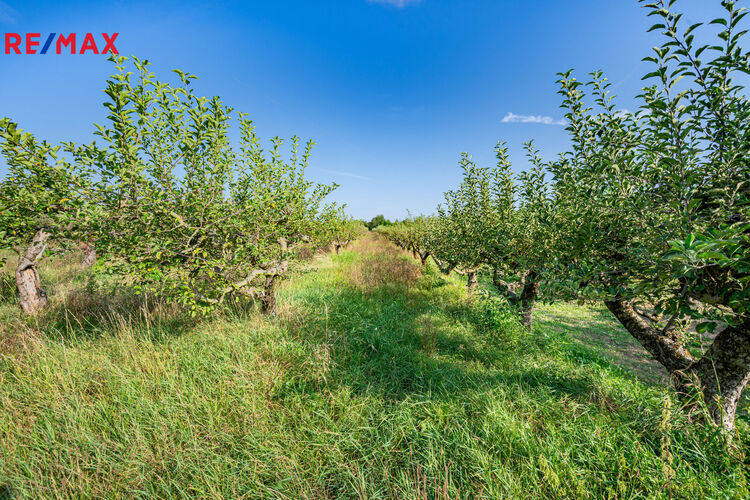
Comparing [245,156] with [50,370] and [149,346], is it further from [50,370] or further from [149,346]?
[50,370]

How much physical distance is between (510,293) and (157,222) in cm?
848

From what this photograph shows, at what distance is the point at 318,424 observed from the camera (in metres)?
2.90

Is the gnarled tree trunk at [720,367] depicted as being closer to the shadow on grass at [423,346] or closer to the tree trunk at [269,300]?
the shadow on grass at [423,346]

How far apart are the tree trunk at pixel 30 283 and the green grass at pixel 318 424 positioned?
2.83m

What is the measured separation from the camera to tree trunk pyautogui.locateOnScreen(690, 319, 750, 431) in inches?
103

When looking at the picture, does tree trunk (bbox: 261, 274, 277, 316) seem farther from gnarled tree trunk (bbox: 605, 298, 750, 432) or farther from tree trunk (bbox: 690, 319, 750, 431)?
tree trunk (bbox: 690, 319, 750, 431)

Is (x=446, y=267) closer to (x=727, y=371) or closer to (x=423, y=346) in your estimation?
(x=423, y=346)

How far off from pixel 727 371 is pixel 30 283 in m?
14.2

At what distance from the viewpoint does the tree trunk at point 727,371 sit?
2.61m

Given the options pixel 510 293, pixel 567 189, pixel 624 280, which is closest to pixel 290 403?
pixel 624 280

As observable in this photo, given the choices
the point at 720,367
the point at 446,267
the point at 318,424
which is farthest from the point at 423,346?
the point at 446,267

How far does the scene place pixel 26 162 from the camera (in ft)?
7.89

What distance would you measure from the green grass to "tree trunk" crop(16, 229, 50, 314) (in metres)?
2.83

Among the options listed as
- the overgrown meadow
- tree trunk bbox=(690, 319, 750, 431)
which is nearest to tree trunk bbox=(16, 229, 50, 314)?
the overgrown meadow
